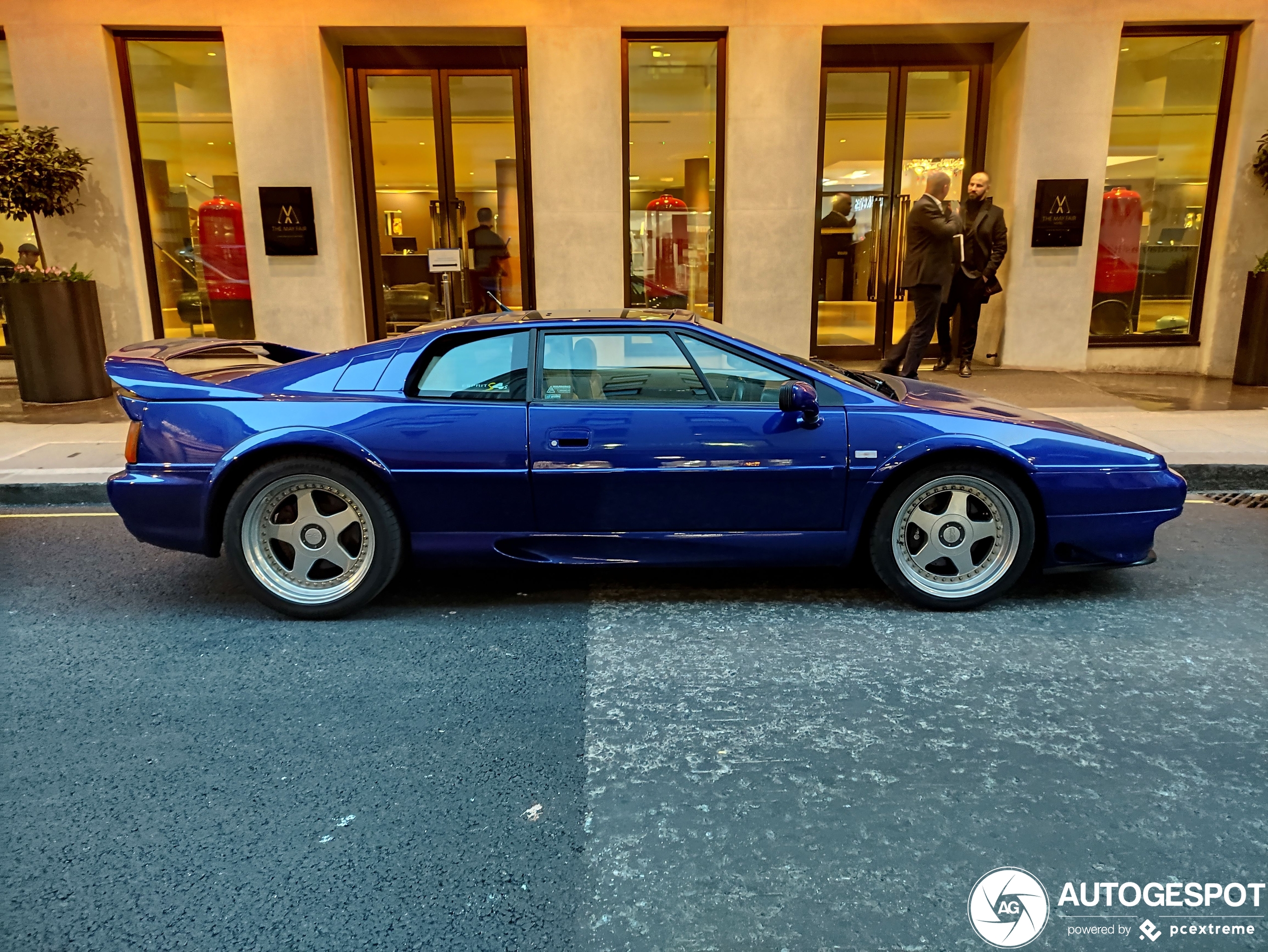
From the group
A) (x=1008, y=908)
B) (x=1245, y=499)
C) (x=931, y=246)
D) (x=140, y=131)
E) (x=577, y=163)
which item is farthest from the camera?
(x=140, y=131)

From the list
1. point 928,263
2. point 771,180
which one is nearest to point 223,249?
point 771,180

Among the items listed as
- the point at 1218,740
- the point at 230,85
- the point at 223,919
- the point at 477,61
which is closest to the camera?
the point at 223,919

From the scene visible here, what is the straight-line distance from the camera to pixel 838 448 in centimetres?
409

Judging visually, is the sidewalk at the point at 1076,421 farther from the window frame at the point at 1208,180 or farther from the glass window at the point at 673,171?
the glass window at the point at 673,171

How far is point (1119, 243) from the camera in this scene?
37.3 ft

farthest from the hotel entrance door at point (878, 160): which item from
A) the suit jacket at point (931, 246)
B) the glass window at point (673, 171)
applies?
the suit jacket at point (931, 246)

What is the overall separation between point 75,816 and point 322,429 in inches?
75.4

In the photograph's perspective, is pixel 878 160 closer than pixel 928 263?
No

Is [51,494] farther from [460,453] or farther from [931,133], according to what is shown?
[931,133]

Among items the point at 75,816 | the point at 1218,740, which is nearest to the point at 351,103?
the point at 75,816

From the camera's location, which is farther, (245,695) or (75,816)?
(245,695)

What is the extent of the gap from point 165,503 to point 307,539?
0.66 metres

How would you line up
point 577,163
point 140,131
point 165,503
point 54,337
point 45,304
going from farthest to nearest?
point 140,131 < point 577,163 < point 54,337 < point 45,304 < point 165,503

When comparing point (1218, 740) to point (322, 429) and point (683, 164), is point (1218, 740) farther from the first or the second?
point (683, 164)
